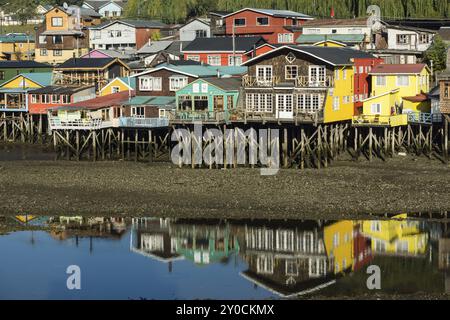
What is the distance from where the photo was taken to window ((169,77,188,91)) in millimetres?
64312

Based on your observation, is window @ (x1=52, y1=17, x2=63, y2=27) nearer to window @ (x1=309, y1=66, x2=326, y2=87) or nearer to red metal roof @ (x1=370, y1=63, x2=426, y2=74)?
red metal roof @ (x1=370, y1=63, x2=426, y2=74)

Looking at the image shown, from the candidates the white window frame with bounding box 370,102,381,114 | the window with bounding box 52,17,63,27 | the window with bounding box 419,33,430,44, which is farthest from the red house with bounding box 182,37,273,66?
the window with bounding box 52,17,63,27

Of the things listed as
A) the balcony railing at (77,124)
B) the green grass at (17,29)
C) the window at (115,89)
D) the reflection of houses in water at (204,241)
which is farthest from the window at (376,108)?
the green grass at (17,29)

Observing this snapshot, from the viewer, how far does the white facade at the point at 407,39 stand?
3002 inches

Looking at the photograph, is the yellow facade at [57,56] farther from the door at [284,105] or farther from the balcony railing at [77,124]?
the door at [284,105]

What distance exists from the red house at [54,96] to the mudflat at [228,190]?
45.1ft

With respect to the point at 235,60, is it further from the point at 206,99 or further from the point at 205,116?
the point at 205,116

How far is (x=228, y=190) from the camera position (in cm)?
4831

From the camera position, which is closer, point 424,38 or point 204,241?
point 204,241

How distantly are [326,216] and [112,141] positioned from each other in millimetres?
23824

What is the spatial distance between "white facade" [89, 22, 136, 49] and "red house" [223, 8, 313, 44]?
13.5 metres

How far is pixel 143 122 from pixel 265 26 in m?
28.2

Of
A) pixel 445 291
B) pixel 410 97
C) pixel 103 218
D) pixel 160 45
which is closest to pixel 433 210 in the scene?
pixel 445 291

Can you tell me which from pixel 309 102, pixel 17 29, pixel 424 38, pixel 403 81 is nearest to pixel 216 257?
pixel 309 102
